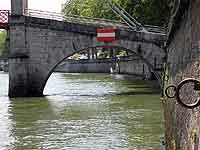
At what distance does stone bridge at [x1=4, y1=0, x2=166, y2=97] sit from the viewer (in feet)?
83.5

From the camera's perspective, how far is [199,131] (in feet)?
19.1

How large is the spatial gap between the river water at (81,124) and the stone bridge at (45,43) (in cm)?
229

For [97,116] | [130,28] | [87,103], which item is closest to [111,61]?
[130,28]

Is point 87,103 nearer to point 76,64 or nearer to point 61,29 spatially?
point 61,29

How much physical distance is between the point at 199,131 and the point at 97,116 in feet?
38.7

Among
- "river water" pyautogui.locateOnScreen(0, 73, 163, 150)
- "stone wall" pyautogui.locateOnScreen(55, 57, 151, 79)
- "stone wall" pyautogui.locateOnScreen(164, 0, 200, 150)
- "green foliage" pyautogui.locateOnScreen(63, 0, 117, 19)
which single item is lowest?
"stone wall" pyautogui.locateOnScreen(55, 57, 151, 79)

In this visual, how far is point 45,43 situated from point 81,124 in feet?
37.2

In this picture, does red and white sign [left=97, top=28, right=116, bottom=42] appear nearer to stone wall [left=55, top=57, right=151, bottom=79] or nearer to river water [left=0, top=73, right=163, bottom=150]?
river water [left=0, top=73, right=163, bottom=150]

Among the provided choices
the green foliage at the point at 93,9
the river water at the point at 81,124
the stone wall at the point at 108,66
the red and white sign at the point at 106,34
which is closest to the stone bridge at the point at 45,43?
the red and white sign at the point at 106,34

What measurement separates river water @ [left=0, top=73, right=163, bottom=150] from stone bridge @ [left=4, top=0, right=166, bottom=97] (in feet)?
7.51

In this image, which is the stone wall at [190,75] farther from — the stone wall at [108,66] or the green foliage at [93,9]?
the stone wall at [108,66]

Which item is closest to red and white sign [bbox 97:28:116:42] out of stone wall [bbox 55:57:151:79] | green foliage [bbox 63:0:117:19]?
green foliage [bbox 63:0:117:19]

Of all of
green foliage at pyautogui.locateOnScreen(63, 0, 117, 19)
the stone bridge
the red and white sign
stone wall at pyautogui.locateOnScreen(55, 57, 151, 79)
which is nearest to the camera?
the stone bridge

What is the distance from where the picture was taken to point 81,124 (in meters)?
15.5
